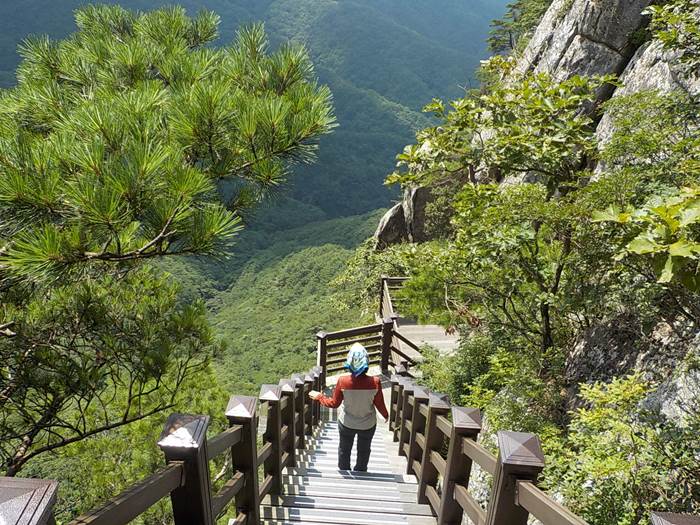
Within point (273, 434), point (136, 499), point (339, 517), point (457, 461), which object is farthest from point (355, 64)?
point (136, 499)

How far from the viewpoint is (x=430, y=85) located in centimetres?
14038

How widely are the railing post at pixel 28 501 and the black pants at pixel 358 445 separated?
3.25m

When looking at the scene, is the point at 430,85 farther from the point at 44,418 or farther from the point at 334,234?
the point at 44,418

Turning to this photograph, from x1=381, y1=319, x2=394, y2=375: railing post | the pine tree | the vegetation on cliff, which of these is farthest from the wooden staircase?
x1=381, y1=319, x2=394, y2=375: railing post

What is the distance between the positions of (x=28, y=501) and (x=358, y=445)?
342 cm

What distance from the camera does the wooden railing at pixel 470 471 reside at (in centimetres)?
153

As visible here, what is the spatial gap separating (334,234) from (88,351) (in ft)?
203

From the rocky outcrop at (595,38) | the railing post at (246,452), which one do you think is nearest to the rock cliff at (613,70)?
the rocky outcrop at (595,38)

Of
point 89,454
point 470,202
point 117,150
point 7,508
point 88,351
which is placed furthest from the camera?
point 89,454

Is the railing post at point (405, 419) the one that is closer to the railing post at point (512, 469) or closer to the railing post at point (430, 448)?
the railing post at point (430, 448)

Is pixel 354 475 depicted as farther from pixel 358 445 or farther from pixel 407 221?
pixel 407 221

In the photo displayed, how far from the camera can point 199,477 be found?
1.65 m

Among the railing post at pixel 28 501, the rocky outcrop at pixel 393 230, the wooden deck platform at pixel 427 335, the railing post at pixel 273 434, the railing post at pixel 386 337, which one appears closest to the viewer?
Result: the railing post at pixel 28 501

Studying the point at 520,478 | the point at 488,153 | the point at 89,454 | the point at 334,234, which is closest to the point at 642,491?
the point at 520,478
